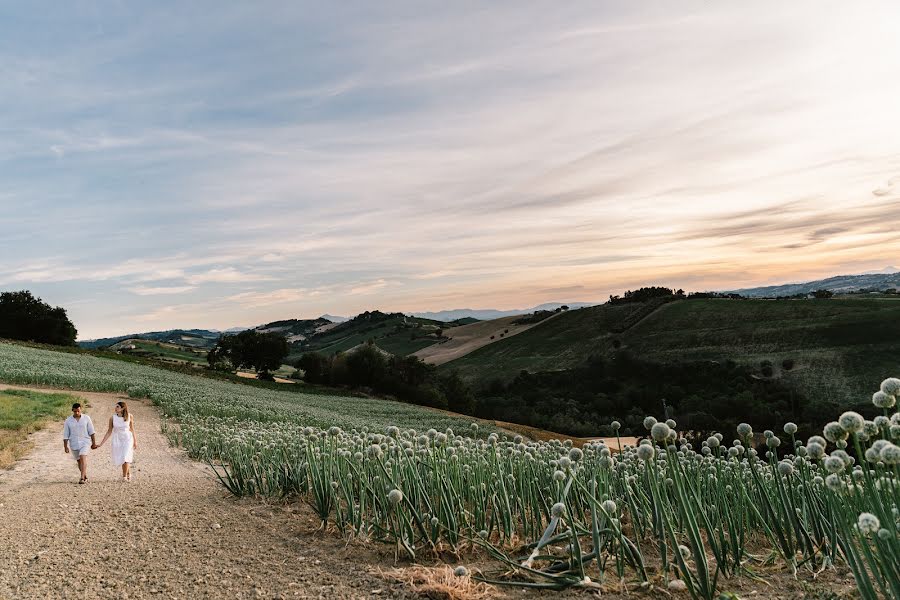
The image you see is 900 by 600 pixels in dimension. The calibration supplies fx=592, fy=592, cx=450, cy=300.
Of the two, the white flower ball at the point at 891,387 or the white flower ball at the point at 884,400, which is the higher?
the white flower ball at the point at 891,387

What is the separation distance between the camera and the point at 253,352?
7712 cm

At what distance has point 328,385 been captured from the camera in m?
71.0

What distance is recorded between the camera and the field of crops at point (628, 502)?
365cm

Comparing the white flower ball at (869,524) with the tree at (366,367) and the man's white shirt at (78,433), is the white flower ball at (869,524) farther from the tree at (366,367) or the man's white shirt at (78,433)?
the tree at (366,367)

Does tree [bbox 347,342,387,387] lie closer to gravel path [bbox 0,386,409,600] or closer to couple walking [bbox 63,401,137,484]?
couple walking [bbox 63,401,137,484]

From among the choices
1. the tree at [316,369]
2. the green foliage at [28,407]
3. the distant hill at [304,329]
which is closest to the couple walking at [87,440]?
the green foliage at [28,407]

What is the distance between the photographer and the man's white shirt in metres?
11.8

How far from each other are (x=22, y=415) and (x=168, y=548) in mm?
16604

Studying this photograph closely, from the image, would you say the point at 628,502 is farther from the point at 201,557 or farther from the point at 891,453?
the point at 201,557

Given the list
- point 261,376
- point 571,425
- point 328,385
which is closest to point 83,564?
point 571,425

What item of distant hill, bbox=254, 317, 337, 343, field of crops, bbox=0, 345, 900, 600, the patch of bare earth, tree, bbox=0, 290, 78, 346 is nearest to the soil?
field of crops, bbox=0, 345, 900, 600

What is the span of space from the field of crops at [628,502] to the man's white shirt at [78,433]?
16.4 ft

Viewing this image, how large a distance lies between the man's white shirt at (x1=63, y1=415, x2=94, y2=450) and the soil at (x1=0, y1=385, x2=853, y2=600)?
5.94ft

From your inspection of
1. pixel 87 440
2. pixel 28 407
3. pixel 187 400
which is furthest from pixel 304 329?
pixel 87 440
